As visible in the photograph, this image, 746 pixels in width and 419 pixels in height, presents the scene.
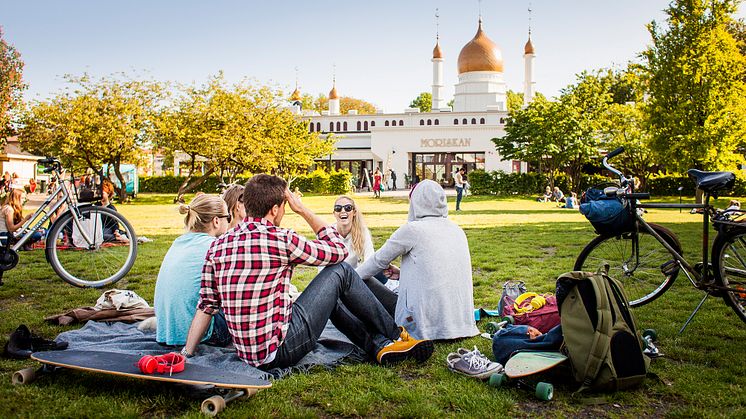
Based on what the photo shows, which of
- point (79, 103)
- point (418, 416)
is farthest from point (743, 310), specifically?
point (79, 103)

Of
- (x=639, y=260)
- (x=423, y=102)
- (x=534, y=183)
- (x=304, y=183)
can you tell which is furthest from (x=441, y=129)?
(x=639, y=260)

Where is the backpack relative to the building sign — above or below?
below

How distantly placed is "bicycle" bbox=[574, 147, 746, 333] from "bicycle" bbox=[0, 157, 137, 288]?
4.95m

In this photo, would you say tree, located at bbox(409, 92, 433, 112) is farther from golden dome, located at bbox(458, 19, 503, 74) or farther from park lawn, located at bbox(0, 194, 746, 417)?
park lawn, located at bbox(0, 194, 746, 417)

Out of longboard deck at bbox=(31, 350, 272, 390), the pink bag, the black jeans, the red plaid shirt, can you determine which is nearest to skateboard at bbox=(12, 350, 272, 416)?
longboard deck at bbox=(31, 350, 272, 390)

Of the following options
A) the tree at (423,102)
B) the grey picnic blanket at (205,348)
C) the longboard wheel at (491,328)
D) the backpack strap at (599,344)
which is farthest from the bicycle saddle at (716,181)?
the tree at (423,102)

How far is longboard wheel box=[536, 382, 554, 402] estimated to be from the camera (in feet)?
10.8

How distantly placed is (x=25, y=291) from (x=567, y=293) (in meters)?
5.74

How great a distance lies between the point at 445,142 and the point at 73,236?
43.6m

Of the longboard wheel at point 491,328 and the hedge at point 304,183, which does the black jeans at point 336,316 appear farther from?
the hedge at point 304,183

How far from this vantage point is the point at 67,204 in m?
6.59

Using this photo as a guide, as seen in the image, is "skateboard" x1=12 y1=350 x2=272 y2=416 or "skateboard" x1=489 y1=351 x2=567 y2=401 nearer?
"skateboard" x1=12 y1=350 x2=272 y2=416

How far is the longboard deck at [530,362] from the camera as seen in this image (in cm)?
339

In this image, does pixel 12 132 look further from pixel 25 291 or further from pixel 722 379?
pixel 722 379
